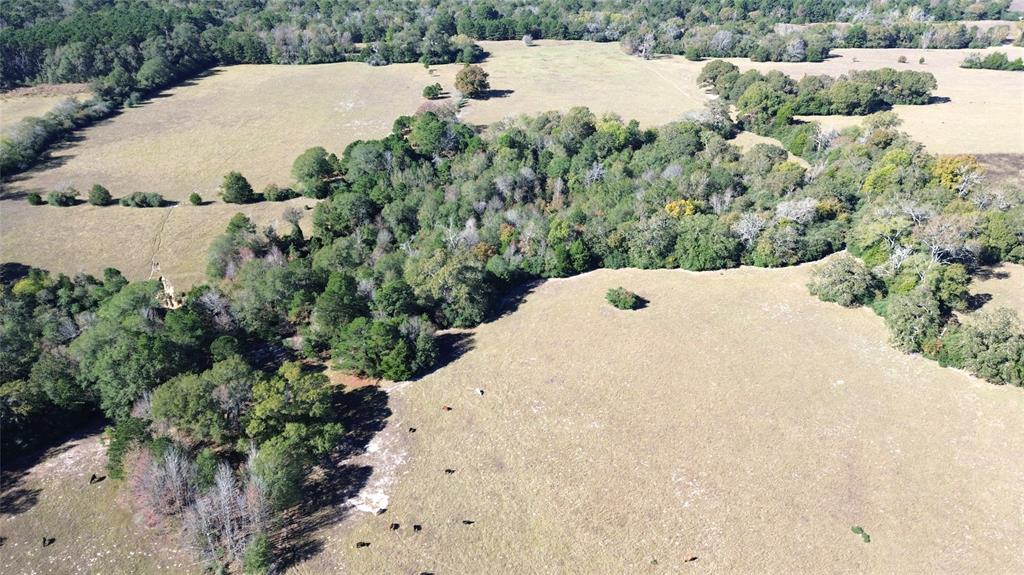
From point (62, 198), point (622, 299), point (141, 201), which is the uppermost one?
point (62, 198)

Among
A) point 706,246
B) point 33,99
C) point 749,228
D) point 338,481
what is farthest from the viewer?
point 33,99

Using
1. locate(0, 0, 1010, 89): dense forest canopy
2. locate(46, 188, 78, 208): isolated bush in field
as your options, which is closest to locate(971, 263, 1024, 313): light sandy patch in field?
locate(0, 0, 1010, 89): dense forest canopy

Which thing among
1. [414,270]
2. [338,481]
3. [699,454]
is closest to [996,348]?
[699,454]

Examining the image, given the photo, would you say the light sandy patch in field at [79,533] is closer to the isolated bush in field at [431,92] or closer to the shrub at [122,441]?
the shrub at [122,441]

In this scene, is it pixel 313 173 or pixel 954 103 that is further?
pixel 954 103

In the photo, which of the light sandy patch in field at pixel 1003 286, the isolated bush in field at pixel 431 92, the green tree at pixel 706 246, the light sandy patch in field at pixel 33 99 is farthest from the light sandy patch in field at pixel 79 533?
the light sandy patch in field at pixel 33 99

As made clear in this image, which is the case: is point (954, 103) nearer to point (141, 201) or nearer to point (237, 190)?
point (237, 190)

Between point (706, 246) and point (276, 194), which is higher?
point (276, 194)
